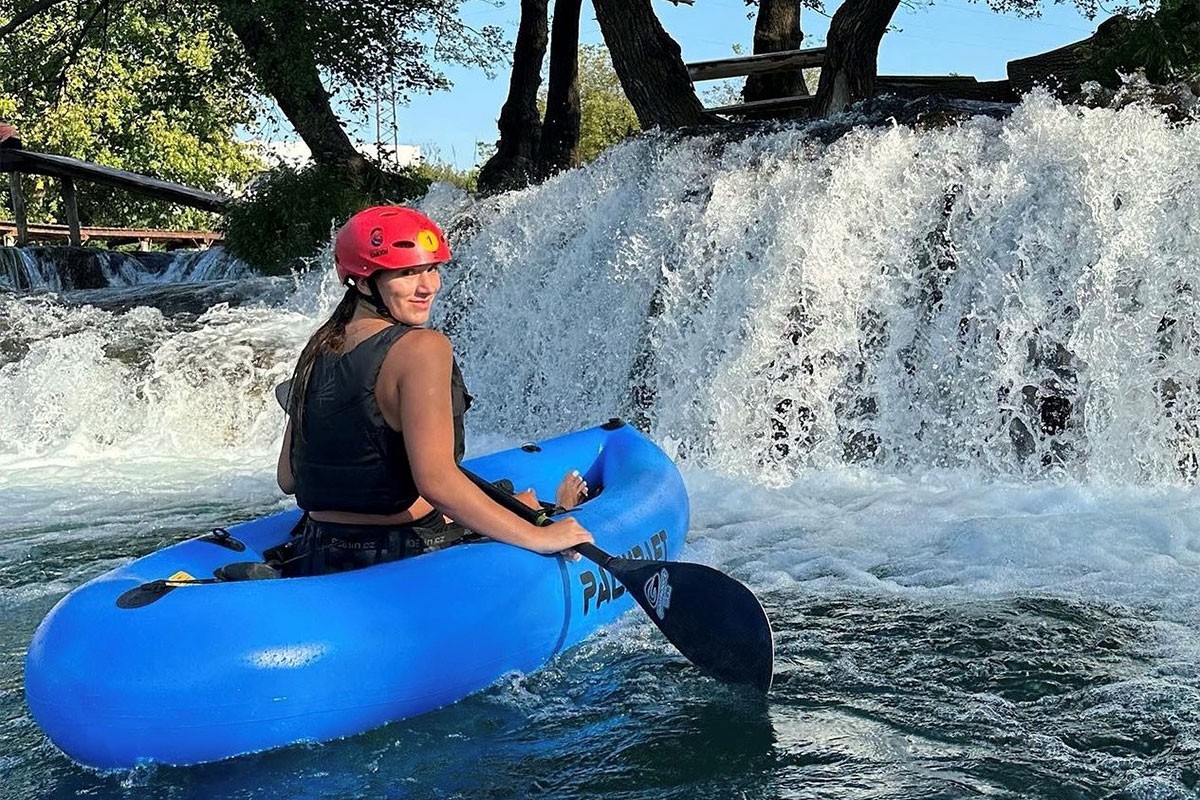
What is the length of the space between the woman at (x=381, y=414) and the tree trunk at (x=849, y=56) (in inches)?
338

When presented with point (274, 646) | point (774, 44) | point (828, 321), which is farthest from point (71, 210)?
point (274, 646)

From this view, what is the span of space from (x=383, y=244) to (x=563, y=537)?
0.95 metres

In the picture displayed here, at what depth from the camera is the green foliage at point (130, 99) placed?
14.8 m

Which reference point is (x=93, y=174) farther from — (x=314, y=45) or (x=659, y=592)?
(x=659, y=592)

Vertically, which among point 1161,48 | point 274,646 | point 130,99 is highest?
point 130,99

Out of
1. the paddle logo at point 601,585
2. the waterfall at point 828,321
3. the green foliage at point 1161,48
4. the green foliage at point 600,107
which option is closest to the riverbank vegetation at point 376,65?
the green foliage at point 1161,48

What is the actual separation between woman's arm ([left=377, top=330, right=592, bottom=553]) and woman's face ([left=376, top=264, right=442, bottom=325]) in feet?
0.31

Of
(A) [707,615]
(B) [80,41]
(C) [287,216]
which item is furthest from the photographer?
(B) [80,41]

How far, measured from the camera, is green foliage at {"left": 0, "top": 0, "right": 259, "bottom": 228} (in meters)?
14.8

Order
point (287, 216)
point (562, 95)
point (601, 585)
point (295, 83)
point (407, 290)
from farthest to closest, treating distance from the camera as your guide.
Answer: point (562, 95) → point (295, 83) → point (287, 216) → point (601, 585) → point (407, 290)

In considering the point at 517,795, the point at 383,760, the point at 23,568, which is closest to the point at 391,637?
the point at 383,760

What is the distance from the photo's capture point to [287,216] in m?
13.0

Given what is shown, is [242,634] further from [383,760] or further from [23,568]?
[23,568]

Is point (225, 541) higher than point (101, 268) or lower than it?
lower
